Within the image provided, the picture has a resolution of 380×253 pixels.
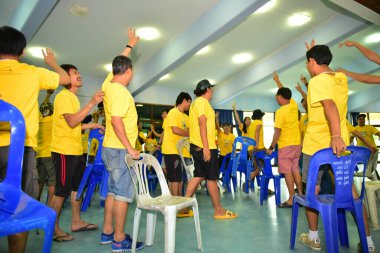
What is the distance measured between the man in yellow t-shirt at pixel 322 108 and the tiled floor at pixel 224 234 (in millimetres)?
272

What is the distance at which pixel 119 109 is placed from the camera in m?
1.92

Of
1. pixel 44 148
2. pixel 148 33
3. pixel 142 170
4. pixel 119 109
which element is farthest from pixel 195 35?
pixel 142 170

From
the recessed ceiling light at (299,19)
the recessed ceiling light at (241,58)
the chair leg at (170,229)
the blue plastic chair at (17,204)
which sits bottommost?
the chair leg at (170,229)

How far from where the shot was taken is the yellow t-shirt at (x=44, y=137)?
9.20 feet

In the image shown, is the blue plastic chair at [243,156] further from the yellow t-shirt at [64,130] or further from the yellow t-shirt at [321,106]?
the yellow t-shirt at [64,130]

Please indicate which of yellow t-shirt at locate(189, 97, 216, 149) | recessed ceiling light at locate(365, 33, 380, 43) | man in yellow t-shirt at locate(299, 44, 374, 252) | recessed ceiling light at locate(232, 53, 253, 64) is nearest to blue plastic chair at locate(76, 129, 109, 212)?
yellow t-shirt at locate(189, 97, 216, 149)

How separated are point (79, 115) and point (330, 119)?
1.83m

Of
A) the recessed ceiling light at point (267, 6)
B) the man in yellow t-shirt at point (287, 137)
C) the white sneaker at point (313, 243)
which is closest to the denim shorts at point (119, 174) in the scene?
the white sneaker at point (313, 243)

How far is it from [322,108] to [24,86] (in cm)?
185

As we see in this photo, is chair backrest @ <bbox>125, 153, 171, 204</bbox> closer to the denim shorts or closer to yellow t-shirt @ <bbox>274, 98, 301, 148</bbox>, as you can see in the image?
the denim shorts

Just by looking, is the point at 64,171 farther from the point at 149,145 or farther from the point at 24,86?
the point at 149,145

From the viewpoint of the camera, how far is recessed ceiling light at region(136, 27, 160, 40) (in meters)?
5.84

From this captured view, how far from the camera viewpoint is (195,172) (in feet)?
9.51

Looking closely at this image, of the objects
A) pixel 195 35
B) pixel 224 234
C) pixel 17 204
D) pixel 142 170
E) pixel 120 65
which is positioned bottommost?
pixel 224 234
